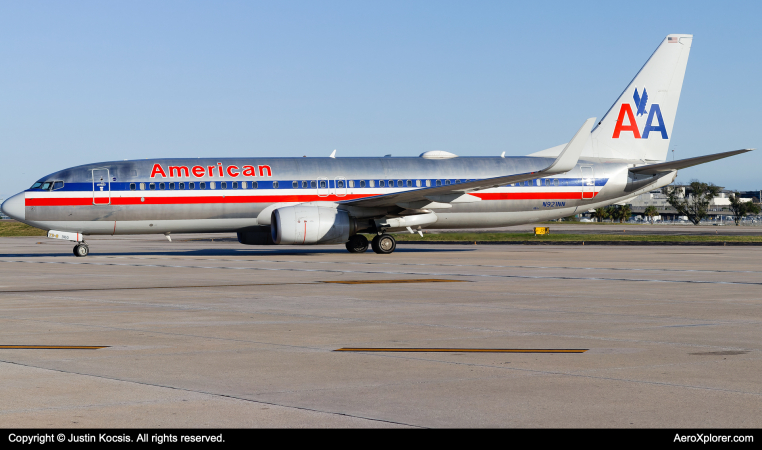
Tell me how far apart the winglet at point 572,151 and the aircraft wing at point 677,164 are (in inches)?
222

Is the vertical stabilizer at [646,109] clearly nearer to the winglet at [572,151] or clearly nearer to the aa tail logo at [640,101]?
the aa tail logo at [640,101]

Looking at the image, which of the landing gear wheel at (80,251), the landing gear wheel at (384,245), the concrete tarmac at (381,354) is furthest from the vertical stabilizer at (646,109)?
the landing gear wheel at (80,251)

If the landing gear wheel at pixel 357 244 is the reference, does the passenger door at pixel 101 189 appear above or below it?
above

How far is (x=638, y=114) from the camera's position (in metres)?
39.8

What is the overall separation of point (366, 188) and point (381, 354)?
2636cm

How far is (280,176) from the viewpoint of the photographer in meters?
35.2

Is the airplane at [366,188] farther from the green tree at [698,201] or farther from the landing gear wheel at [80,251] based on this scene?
the green tree at [698,201]

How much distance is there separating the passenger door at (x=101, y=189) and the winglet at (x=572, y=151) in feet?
55.8

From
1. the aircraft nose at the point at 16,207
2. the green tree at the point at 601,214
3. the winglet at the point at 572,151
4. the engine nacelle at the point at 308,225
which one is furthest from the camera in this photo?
the green tree at the point at 601,214

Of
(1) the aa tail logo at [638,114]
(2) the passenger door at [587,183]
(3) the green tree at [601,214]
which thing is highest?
(1) the aa tail logo at [638,114]

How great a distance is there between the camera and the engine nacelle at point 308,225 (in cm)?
3228

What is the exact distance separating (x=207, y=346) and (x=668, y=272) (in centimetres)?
1616

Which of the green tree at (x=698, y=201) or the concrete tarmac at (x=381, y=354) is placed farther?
the green tree at (x=698, y=201)

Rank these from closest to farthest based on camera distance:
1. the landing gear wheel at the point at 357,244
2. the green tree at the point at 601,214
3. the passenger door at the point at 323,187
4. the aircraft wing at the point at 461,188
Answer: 1. the aircraft wing at the point at 461,188
2. the passenger door at the point at 323,187
3. the landing gear wheel at the point at 357,244
4. the green tree at the point at 601,214
